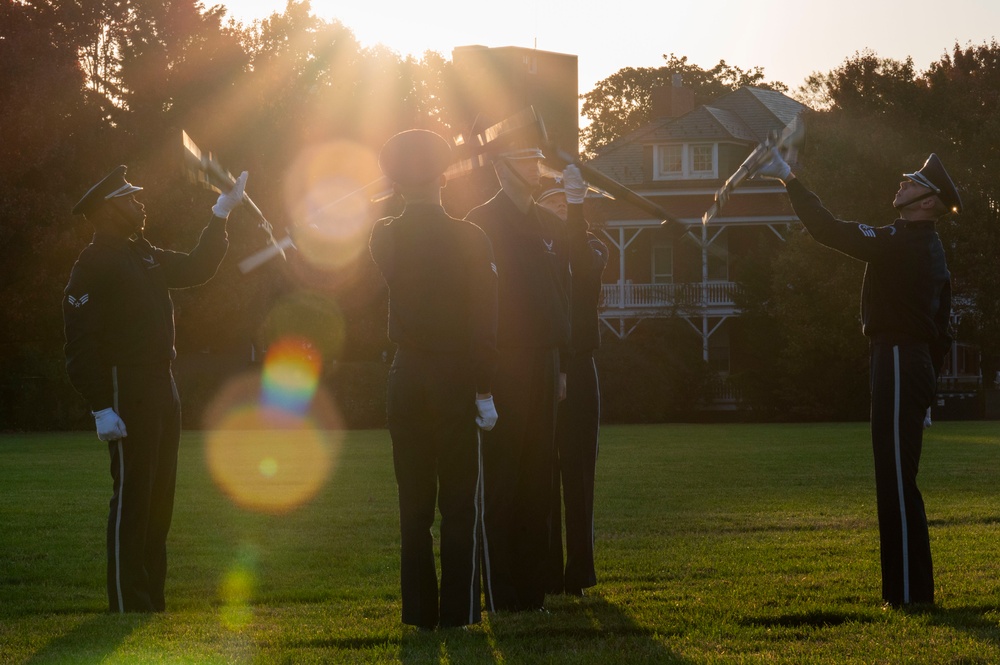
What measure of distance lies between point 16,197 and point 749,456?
65.8ft

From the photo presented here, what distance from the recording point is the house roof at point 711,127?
5038 cm

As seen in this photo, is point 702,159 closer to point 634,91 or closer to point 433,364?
point 634,91

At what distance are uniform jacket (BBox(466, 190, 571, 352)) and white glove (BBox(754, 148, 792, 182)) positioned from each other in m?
1.29

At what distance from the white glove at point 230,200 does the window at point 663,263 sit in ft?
139

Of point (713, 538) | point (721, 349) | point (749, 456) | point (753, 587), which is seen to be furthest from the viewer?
point (721, 349)

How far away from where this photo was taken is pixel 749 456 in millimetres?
22047

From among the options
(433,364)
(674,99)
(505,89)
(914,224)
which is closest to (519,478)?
(433,364)

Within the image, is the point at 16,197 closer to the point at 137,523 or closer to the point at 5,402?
the point at 5,402

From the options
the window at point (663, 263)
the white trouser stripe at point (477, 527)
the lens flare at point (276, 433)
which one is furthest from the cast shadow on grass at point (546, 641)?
the window at point (663, 263)

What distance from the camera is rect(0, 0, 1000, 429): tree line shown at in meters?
33.5

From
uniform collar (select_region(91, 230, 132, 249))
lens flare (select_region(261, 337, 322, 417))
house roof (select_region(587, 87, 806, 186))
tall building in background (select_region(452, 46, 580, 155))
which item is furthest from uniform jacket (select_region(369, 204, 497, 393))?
house roof (select_region(587, 87, 806, 186))

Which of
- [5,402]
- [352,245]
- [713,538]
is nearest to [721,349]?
[352,245]

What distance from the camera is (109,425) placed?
284 inches

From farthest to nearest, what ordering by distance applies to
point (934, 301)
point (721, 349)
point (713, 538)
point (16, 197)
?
point (721, 349) → point (16, 197) → point (713, 538) → point (934, 301)
